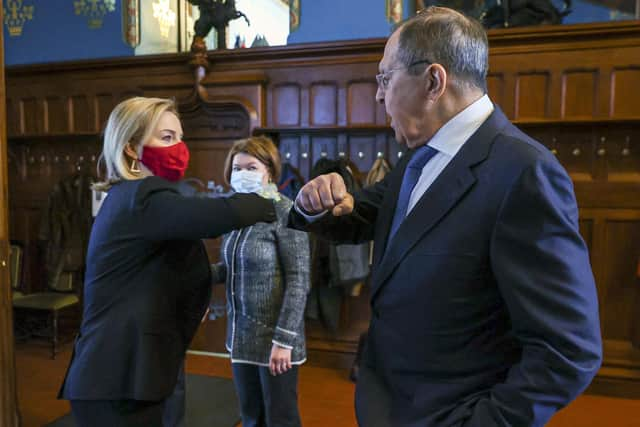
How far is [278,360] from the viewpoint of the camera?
1.83 metres

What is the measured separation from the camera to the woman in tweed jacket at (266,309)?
188 centimetres

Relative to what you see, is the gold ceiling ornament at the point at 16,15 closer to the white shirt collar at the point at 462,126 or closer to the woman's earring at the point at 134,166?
the woman's earring at the point at 134,166

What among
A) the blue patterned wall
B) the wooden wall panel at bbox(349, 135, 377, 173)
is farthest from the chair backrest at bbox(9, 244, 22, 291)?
the wooden wall panel at bbox(349, 135, 377, 173)

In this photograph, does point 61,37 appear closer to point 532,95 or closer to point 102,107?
point 102,107

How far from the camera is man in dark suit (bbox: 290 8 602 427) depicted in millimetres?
811

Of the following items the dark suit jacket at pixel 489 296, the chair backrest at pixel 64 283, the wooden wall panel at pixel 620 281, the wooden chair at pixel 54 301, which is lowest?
the wooden chair at pixel 54 301

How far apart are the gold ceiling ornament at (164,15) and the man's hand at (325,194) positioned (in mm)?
3983

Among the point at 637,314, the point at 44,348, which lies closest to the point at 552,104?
the point at 637,314

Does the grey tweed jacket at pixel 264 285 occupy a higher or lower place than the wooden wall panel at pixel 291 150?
lower

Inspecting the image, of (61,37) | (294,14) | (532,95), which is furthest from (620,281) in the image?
(61,37)

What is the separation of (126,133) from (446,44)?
0.96m

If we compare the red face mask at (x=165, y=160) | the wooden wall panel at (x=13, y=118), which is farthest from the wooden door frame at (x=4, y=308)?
the wooden wall panel at (x=13, y=118)

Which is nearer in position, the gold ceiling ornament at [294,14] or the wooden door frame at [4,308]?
the wooden door frame at [4,308]

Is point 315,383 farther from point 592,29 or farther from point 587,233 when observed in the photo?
point 592,29
